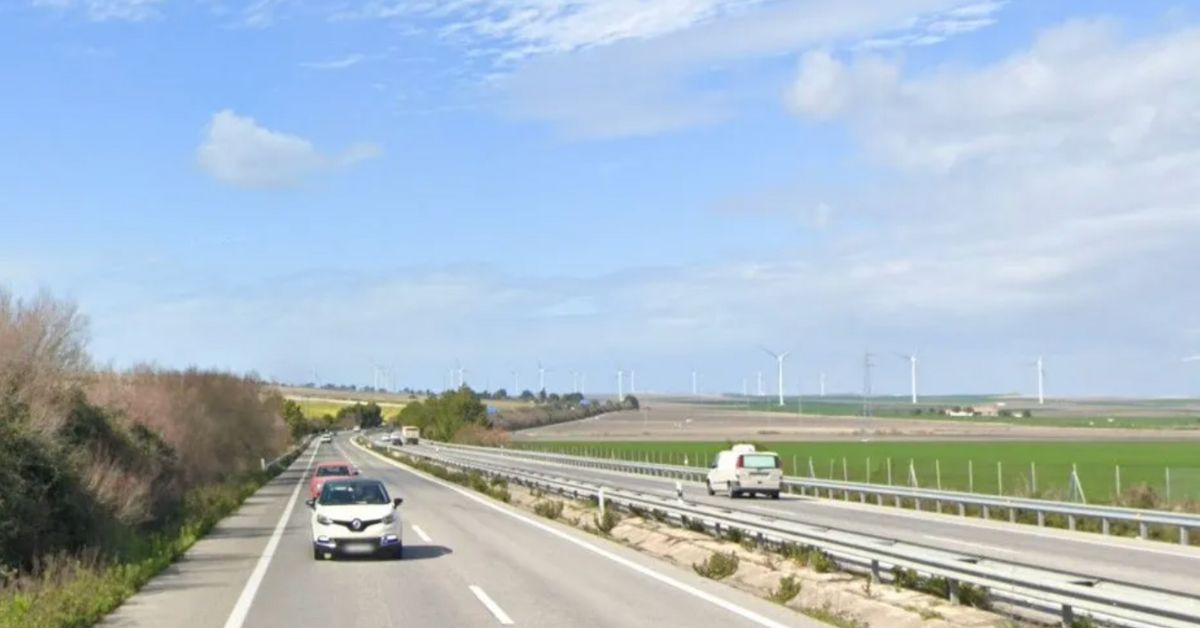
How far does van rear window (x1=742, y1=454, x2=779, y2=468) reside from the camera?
5043 cm

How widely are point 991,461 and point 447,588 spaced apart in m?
65.4

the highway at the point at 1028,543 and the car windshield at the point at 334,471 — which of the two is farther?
the car windshield at the point at 334,471

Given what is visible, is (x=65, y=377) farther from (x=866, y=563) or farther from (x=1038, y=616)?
(x=1038, y=616)

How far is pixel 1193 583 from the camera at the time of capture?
67.7ft

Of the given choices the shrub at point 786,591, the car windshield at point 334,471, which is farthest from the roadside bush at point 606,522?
the car windshield at point 334,471

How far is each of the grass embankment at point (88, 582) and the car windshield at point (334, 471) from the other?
52.5ft

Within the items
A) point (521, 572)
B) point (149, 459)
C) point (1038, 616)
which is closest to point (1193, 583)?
point (1038, 616)

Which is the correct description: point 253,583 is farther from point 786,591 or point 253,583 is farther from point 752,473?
point 752,473

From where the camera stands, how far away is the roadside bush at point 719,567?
2153 cm

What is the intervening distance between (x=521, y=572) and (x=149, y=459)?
19272 mm

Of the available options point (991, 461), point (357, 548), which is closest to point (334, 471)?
point (357, 548)

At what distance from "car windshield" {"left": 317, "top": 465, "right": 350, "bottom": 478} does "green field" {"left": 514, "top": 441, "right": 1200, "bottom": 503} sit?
19.5m

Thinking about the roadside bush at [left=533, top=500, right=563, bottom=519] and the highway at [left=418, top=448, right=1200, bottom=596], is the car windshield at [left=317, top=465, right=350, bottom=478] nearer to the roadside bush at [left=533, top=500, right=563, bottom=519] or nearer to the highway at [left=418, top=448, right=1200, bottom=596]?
the roadside bush at [left=533, top=500, right=563, bottom=519]

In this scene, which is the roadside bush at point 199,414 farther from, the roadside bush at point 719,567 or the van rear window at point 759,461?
the roadside bush at point 719,567
